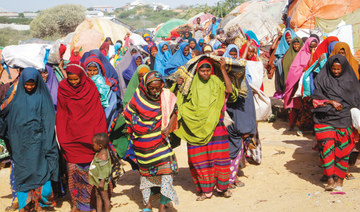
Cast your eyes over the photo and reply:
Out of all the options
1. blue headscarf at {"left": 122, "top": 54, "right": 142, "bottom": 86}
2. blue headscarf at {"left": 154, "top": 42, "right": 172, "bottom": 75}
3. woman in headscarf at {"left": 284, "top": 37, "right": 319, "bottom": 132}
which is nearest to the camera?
woman in headscarf at {"left": 284, "top": 37, "right": 319, "bottom": 132}

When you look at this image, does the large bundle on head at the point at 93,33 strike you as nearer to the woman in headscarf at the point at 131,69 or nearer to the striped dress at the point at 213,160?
the woman in headscarf at the point at 131,69

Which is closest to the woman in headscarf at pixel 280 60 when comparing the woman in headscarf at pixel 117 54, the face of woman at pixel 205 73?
the woman in headscarf at pixel 117 54

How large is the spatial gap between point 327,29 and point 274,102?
21.1 feet

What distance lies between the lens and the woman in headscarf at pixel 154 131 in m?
4.48

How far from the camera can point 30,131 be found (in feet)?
15.3

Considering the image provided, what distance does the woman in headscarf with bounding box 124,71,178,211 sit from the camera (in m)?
4.48

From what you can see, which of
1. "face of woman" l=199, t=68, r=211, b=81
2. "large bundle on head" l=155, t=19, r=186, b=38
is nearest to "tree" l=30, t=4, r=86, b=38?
"large bundle on head" l=155, t=19, r=186, b=38

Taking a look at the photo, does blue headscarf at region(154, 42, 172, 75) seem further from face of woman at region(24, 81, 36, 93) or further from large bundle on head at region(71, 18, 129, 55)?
large bundle on head at region(71, 18, 129, 55)

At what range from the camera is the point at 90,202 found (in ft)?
16.0

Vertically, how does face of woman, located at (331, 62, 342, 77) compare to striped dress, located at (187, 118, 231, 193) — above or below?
above

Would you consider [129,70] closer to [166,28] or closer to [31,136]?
[31,136]

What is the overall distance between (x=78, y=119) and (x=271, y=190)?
9.36 feet

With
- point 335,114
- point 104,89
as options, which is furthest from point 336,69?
point 104,89

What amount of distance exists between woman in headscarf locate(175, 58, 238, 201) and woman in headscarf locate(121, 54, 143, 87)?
153 inches
